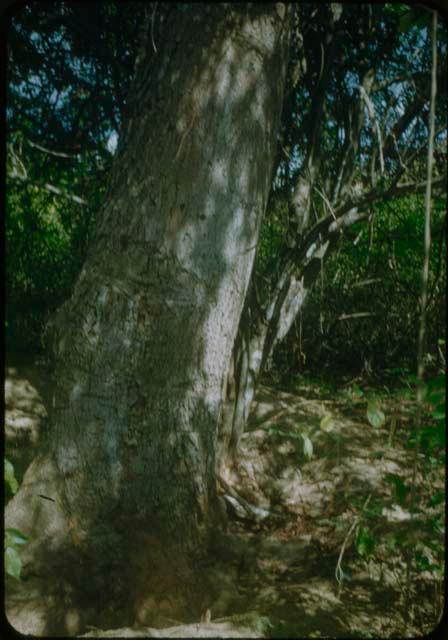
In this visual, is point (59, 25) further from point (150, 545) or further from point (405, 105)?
point (150, 545)

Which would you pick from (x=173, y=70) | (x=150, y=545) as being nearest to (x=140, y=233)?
(x=173, y=70)

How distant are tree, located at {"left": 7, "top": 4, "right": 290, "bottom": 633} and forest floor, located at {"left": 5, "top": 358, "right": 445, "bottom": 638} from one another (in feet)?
1.89

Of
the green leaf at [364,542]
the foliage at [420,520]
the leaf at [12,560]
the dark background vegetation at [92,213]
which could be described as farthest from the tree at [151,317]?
the dark background vegetation at [92,213]

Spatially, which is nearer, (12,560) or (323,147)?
(12,560)

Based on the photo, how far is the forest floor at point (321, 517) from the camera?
255 cm

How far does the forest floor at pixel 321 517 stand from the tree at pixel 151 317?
22.7 inches

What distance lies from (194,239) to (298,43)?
2.15 m

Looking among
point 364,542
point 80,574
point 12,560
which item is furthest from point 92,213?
point 364,542

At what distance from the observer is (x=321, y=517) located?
3.60 metres

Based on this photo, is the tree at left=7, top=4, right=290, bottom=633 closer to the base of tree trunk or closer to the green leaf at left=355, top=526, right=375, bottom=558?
the base of tree trunk

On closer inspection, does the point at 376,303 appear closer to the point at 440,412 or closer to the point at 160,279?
the point at 160,279

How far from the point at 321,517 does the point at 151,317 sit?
2069 mm

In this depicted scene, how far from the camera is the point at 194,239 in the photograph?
2500mm

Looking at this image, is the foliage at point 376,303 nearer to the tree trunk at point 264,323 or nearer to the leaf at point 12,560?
the tree trunk at point 264,323
